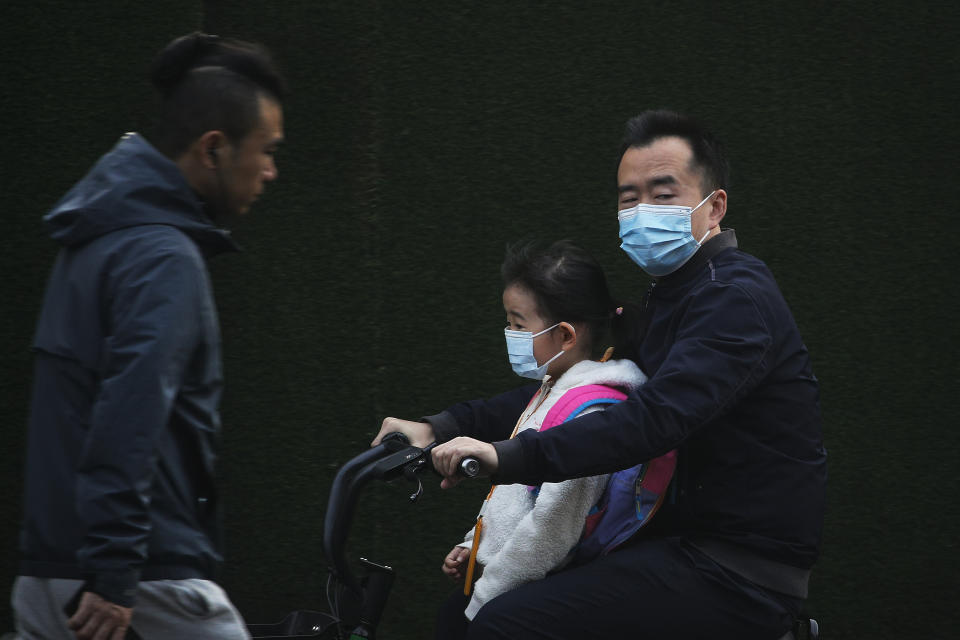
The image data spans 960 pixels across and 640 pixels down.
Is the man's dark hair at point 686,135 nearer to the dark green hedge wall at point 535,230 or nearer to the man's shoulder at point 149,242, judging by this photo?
the man's shoulder at point 149,242

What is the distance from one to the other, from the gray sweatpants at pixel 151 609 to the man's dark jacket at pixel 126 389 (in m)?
0.02

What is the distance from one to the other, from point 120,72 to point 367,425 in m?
1.52

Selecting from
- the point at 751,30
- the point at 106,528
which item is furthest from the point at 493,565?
the point at 751,30

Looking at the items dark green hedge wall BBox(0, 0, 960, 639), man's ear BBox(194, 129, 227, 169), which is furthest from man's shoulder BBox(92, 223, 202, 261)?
dark green hedge wall BBox(0, 0, 960, 639)

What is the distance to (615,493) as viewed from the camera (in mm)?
1997

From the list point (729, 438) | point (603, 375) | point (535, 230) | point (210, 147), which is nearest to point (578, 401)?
point (603, 375)

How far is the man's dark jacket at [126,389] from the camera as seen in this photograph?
4.50 feet

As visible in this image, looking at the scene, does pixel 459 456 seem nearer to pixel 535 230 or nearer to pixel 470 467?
pixel 470 467

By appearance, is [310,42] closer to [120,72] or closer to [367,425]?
[120,72]

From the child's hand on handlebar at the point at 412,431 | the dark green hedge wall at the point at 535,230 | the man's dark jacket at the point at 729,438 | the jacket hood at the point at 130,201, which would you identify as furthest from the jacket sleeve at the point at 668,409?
the dark green hedge wall at the point at 535,230

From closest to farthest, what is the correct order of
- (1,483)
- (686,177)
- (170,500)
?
1. (170,500)
2. (686,177)
3. (1,483)

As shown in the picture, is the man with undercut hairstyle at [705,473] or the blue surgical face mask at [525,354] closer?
the man with undercut hairstyle at [705,473]

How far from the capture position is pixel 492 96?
3.60 m

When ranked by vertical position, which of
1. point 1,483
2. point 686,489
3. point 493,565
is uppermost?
point 686,489
